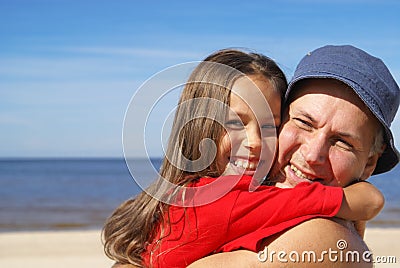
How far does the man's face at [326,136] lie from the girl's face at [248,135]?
0.06m

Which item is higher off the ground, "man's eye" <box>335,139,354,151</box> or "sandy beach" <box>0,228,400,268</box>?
"man's eye" <box>335,139,354,151</box>

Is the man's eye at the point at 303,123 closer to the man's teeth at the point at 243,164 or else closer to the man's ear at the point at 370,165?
the man's teeth at the point at 243,164

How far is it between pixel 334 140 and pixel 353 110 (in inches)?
5.7

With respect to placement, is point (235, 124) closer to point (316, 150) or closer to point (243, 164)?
point (243, 164)

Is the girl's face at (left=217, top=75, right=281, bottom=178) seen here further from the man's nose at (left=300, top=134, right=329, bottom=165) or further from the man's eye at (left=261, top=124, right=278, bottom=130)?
the man's nose at (left=300, top=134, right=329, bottom=165)

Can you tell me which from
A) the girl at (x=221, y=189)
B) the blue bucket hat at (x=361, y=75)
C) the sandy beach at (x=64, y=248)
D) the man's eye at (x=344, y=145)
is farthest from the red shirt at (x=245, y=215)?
the sandy beach at (x=64, y=248)

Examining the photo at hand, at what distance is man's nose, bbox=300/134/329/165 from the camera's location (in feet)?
8.76

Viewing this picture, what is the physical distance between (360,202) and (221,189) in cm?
53

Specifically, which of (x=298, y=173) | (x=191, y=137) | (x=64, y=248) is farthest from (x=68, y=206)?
(x=298, y=173)

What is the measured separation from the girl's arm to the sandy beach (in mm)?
8435

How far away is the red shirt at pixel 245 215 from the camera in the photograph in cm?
236

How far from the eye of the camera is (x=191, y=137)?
9.16 feet

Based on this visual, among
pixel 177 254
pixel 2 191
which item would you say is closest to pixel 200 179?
pixel 177 254

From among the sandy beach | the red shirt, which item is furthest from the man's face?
the sandy beach
